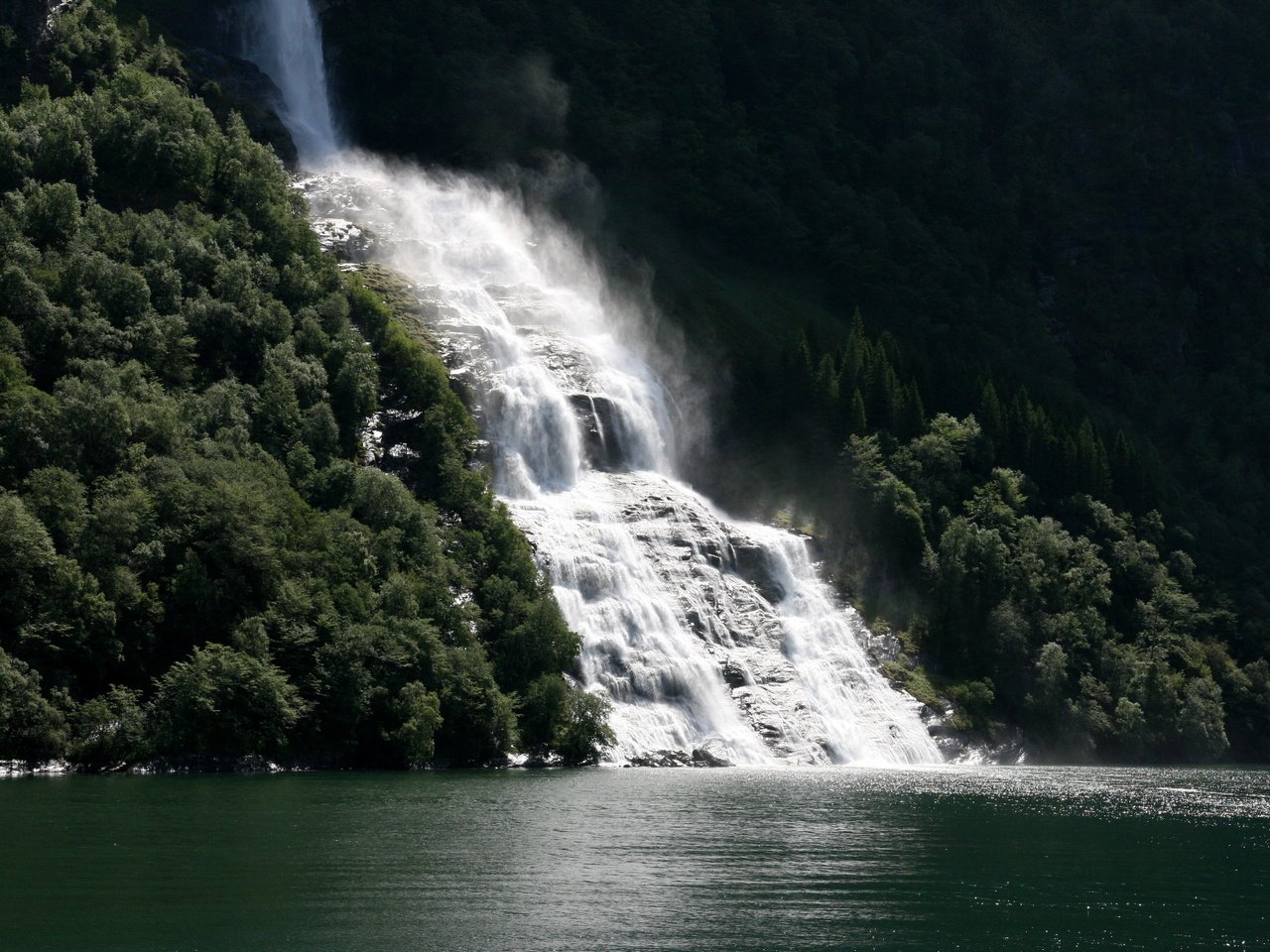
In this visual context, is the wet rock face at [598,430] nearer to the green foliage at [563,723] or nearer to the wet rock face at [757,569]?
the wet rock face at [757,569]

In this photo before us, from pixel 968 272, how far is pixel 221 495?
346 ft

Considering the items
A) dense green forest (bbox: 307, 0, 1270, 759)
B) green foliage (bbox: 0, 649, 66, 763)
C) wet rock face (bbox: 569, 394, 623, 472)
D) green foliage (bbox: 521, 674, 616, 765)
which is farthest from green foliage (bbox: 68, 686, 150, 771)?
dense green forest (bbox: 307, 0, 1270, 759)

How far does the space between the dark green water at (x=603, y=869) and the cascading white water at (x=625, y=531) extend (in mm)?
26441

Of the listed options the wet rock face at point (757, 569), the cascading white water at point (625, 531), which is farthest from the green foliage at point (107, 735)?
the wet rock face at point (757, 569)

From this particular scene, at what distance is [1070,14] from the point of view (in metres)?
198

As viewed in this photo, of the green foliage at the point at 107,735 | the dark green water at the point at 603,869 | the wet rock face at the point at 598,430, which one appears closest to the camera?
the dark green water at the point at 603,869

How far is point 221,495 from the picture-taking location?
7756cm

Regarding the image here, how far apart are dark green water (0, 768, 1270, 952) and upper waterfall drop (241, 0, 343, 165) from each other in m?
95.3

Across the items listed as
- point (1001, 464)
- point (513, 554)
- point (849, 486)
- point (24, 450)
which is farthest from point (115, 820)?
point (1001, 464)

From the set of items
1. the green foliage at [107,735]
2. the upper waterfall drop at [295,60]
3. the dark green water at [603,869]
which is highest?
the upper waterfall drop at [295,60]

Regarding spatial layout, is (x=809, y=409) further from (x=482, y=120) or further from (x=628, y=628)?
(x=482, y=120)

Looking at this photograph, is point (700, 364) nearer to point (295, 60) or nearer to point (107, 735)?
point (295, 60)

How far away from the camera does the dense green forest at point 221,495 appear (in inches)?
2753

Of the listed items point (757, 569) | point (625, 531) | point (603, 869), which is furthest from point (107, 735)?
point (757, 569)
